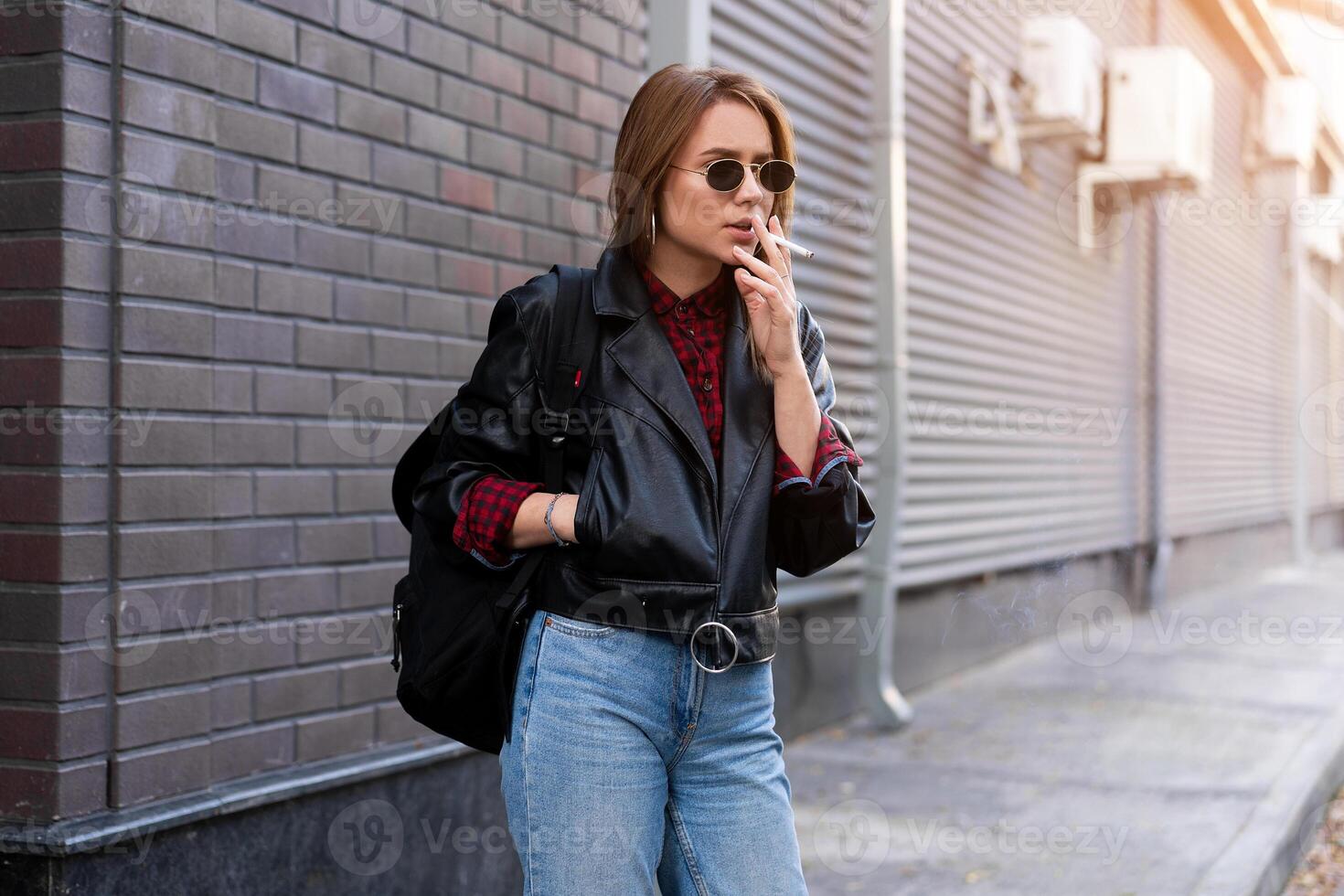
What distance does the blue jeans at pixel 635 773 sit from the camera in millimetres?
2168

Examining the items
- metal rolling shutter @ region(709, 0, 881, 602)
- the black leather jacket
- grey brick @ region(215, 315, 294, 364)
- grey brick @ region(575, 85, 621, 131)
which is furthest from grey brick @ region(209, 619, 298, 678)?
metal rolling shutter @ region(709, 0, 881, 602)

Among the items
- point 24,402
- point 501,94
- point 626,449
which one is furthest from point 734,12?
point 626,449

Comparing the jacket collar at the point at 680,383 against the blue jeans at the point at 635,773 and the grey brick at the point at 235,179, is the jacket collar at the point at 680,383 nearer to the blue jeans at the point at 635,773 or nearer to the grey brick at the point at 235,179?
the blue jeans at the point at 635,773

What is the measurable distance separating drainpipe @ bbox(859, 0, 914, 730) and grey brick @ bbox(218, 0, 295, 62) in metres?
4.27

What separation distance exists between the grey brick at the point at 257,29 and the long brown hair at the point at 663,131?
1.63 m

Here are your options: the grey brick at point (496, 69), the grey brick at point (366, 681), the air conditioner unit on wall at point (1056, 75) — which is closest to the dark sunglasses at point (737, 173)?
the grey brick at point (366, 681)

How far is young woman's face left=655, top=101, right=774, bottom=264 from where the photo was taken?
2.30 m

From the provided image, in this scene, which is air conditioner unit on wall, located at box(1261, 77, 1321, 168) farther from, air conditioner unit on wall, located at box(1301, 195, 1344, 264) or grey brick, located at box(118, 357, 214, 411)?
grey brick, located at box(118, 357, 214, 411)

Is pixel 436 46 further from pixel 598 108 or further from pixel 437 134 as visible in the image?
pixel 598 108

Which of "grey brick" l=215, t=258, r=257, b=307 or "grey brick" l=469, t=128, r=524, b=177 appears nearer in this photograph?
"grey brick" l=215, t=258, r=257, b=307

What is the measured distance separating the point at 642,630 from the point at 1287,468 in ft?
66.0

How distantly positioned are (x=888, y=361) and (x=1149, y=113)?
4.92 metres

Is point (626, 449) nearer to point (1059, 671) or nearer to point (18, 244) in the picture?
point (18, 244)

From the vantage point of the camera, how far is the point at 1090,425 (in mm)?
11852
